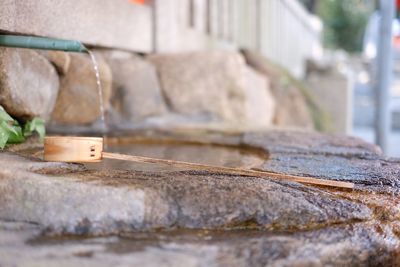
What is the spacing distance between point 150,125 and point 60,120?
920 mm

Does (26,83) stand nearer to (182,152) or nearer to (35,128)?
(35,128)

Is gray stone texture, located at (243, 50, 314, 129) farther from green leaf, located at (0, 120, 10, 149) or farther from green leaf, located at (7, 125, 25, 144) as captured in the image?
green leaf, located at (0, 120, 10, 149)

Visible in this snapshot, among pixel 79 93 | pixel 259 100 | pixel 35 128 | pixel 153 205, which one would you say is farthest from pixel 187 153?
pixel 259 100

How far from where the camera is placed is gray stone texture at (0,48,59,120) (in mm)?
3008

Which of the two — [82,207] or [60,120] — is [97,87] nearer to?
[60,120]

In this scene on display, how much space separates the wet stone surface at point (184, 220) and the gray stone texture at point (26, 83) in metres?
1.04

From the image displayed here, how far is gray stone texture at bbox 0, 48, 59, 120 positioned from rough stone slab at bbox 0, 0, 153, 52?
167mm

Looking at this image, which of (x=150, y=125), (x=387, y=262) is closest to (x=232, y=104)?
(x=150, y=125)

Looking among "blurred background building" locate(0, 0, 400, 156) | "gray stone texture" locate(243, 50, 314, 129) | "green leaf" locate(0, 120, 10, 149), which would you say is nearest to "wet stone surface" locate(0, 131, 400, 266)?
"green leaf" locate(0, 120, 10, 149)

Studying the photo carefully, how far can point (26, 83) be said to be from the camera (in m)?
3.24

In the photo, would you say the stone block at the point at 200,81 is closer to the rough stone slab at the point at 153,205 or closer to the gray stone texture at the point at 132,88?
the gray stone texture at the point at 132,88

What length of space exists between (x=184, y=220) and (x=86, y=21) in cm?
256

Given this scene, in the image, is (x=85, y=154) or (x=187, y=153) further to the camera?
(x=187, y=153)

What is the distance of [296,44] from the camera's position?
13383 mm
